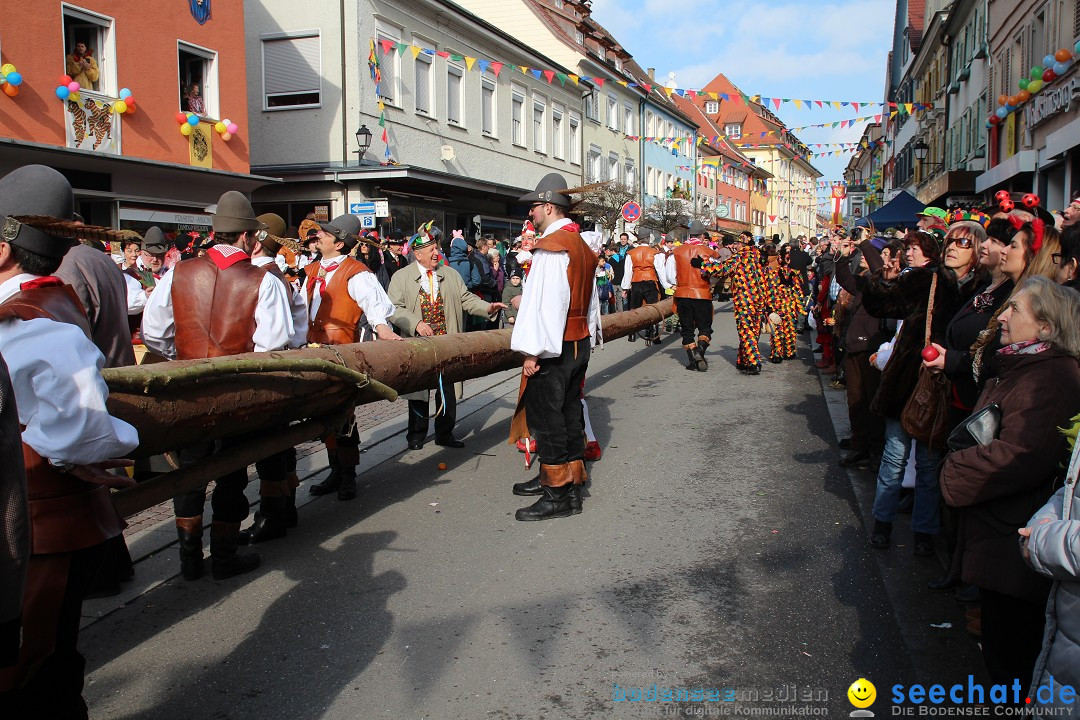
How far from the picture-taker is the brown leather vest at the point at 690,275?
12531 mm

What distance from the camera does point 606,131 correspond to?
38.5 meters

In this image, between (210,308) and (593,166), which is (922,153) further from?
(210,308)

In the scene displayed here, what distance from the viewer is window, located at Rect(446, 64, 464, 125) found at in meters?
24.6

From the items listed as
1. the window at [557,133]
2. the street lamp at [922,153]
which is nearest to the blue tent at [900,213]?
the window at [557,133]

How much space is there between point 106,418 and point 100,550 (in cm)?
46

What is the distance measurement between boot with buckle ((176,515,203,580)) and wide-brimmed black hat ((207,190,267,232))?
1.49 meters

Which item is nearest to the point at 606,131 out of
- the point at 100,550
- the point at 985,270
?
the point at 985,270

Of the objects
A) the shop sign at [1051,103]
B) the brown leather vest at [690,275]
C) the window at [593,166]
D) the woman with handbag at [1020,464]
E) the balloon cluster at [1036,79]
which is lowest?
the woman with handbag at [1020,464]

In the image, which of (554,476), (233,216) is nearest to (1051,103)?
(554,476)

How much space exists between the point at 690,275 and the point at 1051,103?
367 inches

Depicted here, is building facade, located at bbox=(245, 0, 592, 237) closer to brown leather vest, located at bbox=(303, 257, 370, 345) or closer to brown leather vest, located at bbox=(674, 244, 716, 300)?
brown leather vest, located at bbox=(674, 244, 716, 300)

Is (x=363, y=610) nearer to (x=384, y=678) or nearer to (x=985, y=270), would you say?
(x=384, y=678)

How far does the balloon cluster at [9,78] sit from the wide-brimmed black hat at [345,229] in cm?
899

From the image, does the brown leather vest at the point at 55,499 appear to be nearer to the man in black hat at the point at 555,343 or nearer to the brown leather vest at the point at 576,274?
the man in black hat at the point at 555,343
